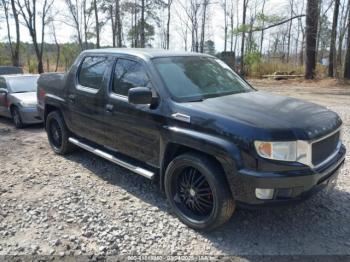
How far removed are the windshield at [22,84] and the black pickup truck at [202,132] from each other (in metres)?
5.07

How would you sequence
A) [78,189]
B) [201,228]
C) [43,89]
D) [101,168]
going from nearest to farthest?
[201,228] → [78,189] → [101,168] → [43,89]

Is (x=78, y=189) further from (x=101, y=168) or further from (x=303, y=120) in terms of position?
(x=303, y=120)

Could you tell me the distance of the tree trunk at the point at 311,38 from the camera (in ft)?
69.9

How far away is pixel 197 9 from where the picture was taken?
1580 inches

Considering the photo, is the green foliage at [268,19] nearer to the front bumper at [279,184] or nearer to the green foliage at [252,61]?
the green foliage at [252,61]

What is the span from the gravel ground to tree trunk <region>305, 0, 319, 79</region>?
18.3 meters

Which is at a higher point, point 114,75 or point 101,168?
point 114,75

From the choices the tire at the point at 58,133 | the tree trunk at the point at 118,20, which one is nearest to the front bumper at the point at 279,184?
the tire at the point at 58,133

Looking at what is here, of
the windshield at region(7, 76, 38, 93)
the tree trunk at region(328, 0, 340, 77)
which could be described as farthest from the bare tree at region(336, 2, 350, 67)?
the windshield at region(7, 76, 38, 93)

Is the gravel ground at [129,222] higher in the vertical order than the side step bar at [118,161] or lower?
lower

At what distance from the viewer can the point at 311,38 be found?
71.8 feet

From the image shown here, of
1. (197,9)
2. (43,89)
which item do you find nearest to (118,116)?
(43,89)

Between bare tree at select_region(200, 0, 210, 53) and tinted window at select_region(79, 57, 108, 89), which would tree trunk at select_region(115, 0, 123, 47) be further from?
tinted window at select_region(79, 57, 108, 89)

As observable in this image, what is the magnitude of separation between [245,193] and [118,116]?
202cm
